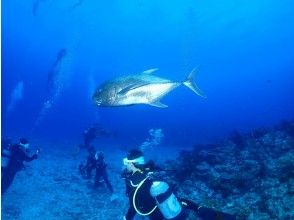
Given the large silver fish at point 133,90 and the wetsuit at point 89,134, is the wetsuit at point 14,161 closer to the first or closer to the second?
the large silver fish at point 133,90

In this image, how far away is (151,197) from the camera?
4.45 metres

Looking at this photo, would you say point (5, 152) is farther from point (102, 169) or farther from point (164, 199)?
point (164, 199)

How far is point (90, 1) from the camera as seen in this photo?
88.5 meters

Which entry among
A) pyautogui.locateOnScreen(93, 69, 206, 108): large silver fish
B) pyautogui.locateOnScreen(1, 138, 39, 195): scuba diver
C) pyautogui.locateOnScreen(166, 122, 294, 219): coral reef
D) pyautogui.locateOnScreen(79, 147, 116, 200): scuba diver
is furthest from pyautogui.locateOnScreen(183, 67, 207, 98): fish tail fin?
pyautogui.locateOnScreen(79, 147, 116, 200): scuba diver

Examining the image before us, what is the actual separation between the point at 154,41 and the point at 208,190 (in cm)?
11640

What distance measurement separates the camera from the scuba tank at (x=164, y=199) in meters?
4.34

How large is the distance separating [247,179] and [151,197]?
389 cm

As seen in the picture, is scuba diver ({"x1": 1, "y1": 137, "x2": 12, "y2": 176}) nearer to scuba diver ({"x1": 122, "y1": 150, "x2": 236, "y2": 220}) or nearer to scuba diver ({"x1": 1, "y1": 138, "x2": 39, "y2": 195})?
scuba diver ({"x1": 1, "y1": 138, "x2": 39, "y2": 195})

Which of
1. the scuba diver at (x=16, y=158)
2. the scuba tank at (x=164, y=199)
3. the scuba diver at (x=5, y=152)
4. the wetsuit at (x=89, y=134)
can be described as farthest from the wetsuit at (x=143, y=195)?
the wetsuit at (x=89, y=134)

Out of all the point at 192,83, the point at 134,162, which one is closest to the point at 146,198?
the point at 134,162

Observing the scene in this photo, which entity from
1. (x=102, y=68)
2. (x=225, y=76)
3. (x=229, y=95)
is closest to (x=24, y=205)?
(x=229, y=95)

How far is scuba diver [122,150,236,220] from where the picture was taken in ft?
14.3

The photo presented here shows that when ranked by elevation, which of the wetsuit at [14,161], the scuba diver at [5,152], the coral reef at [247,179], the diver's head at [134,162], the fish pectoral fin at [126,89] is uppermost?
the scuba diver at [5,152]

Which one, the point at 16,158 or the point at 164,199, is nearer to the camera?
the point at 164,199
